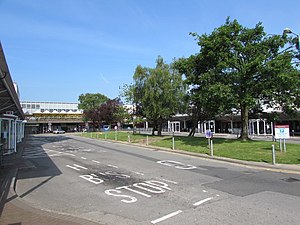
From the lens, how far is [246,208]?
6.29 metres

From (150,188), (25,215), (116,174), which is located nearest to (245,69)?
(116,174)

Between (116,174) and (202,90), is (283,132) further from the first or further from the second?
(116,174)

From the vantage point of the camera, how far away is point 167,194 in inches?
304

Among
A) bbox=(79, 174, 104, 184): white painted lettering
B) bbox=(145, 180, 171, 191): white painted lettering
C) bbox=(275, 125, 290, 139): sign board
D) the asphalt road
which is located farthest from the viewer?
bbox=(275, 125, 290, 139): sign board

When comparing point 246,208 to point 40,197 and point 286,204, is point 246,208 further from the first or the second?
point 40,197

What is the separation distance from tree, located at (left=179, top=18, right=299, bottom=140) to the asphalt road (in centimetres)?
786

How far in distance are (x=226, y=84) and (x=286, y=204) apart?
13414mm

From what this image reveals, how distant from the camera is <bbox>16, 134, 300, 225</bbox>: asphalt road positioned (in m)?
5.86

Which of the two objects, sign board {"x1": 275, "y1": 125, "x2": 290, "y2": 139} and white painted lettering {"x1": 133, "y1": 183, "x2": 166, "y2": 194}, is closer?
white painted lettering {"x1": 133, "y1": 183, "x2": 166, "y2": 194}

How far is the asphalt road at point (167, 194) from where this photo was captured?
586cm

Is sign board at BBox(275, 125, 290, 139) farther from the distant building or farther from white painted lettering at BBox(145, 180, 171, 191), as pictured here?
the distant building

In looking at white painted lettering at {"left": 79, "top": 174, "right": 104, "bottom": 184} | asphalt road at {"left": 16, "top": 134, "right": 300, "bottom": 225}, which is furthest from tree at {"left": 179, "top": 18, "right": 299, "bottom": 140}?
white painted lettering at {"left": 79, "top": 174, "right": 104, "bottom": 184}

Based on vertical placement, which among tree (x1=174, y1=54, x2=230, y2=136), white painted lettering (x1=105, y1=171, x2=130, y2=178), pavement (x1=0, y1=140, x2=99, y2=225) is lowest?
white painted lettering (x1=105, y1=171, x2=130, y2=178)

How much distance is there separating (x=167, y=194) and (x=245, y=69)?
13.0 metres
